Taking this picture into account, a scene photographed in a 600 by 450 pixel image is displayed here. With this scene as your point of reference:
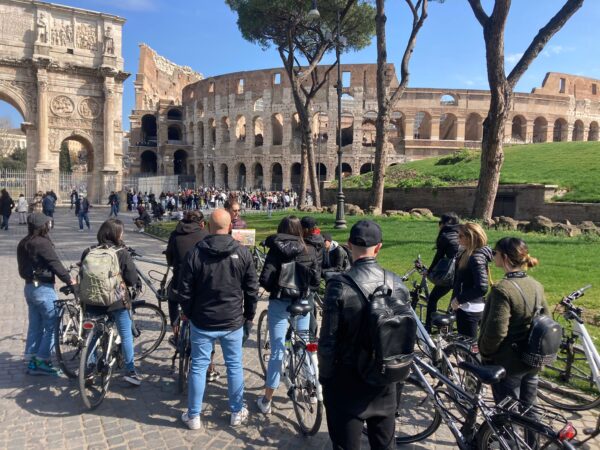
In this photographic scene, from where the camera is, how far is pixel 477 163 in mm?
23562

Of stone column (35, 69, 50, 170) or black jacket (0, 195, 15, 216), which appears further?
stone column (35, 69, 50, 170)

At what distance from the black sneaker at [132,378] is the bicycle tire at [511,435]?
3.11 metres

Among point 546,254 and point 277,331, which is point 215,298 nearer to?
point 277,331

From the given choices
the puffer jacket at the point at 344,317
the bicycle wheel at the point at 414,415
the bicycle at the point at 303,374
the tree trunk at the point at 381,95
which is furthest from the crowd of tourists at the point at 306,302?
the tree trunk at the point at 381,95

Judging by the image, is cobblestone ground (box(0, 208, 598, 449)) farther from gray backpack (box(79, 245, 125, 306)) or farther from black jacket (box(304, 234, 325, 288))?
black jacket (box(304, 234, 325, 288))

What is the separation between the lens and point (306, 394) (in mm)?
3492

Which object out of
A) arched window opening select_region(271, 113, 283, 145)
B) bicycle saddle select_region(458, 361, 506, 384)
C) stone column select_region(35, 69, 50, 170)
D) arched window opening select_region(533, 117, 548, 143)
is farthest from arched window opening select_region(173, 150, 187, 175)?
bicycle saddle select_region(458, 361, 506, 384)

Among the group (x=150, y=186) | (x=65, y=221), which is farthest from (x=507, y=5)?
(x=150, y=186)

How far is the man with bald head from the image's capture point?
11.2 ft

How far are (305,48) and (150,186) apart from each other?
17.6m

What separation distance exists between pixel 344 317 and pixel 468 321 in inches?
100

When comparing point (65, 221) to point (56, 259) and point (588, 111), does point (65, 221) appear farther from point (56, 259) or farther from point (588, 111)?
point (588, 111)

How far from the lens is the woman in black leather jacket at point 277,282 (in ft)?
12.5

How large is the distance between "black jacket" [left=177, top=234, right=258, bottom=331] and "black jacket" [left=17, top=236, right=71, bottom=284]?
168 centimetres
